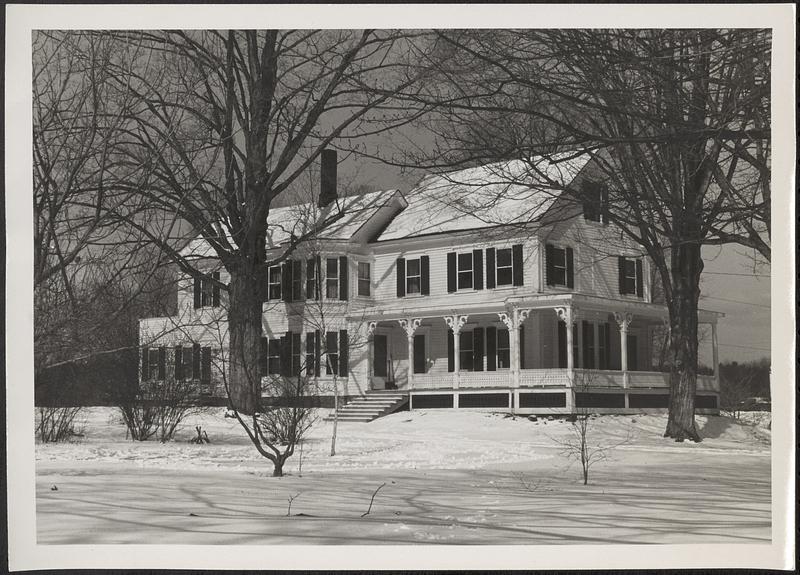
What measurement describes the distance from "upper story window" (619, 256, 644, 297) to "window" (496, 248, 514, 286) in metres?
1.96

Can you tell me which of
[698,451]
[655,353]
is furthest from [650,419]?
[655,353]

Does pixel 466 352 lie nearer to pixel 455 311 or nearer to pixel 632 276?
pixel 455 311

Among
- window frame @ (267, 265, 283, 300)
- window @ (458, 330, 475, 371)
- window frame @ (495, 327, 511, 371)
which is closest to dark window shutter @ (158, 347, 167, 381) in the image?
window frame @ (267, 265, 283, 300)

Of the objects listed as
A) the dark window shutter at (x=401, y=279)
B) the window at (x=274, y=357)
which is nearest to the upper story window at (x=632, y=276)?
the dark window shutter at (x=401, y=279)

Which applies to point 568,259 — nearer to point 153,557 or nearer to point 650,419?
point 650,419

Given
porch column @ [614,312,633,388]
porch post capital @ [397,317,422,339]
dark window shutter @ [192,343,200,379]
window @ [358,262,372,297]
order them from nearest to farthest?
dark window shutter @ [192,343,200,379]
porch column @ [614,312,633,388]
porch post capital @ [397,317,422,339]
window @ [358,262,372,297]

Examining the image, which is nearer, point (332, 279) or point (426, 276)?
point (332, 279)

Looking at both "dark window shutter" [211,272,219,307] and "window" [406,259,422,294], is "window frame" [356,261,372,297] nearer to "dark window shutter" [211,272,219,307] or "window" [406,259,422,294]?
"window" [406,259,422,294]

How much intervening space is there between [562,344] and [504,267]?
5.32 ft

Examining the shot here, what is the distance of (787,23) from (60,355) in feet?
20.5

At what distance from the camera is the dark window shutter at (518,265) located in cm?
1684

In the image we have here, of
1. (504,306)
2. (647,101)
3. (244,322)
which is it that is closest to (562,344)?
(504,306)

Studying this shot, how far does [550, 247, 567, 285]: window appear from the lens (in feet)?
55.3

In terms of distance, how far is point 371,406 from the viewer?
16.8m
